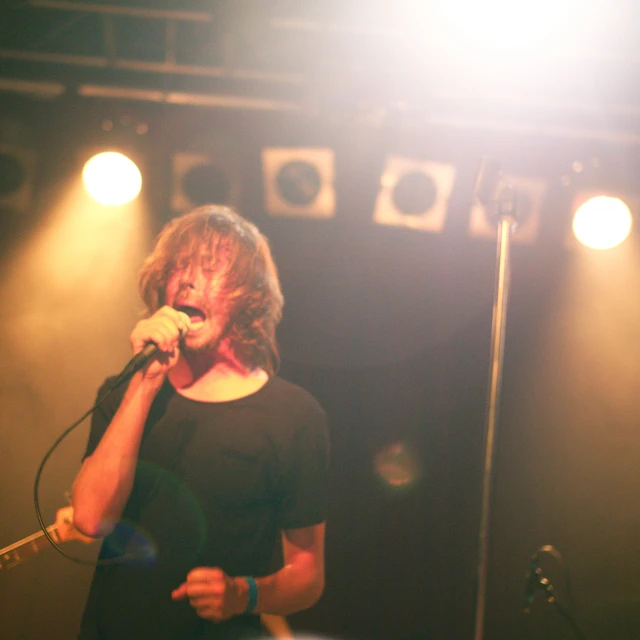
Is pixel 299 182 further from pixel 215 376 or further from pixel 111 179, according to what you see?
pixel 215 376

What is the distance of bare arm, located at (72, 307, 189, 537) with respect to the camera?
2.37 metres

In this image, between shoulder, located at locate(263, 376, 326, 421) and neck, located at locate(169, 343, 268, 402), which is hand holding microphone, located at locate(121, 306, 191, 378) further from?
shoulder, located at locate(263, 376, 326, 421)

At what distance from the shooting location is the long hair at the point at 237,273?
268 cm

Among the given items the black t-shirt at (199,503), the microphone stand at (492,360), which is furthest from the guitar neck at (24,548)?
the microphone stand at (492,360)

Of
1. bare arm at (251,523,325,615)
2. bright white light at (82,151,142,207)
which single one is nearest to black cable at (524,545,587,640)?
bare arm at (251,523,325,615)

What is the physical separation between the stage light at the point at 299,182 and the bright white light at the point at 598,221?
1.15 metres

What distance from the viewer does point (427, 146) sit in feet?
9.86

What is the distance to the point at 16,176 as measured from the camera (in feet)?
9.29

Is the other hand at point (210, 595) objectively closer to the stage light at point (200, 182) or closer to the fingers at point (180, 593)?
the fingers at point (180, 593)

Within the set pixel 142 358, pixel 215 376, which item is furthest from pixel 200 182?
pixel 142 358

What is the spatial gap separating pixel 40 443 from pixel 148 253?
88 cm

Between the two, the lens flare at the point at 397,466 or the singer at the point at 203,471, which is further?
the lens flare at the point at 397,466

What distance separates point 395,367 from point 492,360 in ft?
1.98

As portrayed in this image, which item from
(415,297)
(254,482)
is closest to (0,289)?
(254,482)
